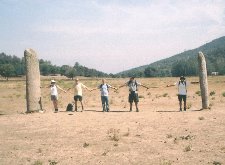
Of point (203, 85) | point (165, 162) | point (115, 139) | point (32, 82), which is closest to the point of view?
point (165, 162)

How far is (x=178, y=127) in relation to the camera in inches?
567

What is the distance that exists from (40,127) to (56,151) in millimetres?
4619

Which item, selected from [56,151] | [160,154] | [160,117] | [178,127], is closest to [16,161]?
[56,151]

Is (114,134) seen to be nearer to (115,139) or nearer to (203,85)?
(115,139)

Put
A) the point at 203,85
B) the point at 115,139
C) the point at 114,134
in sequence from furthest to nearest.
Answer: the point at 203,85, the point at 114,134, the point at 115,139

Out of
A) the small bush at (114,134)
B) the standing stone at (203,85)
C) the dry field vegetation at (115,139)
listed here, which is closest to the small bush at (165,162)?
the dry field vegetation at (115,139)

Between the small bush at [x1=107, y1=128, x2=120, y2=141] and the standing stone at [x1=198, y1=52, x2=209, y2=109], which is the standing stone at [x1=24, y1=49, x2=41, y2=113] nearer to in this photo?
the small bush at [x1=107, y1=128, x2=120, y2=141]

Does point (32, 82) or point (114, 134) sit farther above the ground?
point (32, 82)

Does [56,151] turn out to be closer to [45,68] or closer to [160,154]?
[160,154]

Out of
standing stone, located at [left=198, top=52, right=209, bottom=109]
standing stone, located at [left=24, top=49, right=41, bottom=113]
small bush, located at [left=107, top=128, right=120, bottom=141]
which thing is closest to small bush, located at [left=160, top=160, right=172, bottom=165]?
small bush, located at [left=107, top=128, right=120, bottom=141]

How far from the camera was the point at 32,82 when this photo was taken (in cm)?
2058

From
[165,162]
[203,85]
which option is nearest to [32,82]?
[203,85]

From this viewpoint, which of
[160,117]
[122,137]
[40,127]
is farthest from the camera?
[160,117]

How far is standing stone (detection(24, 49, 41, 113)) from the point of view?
20375 millimetres
